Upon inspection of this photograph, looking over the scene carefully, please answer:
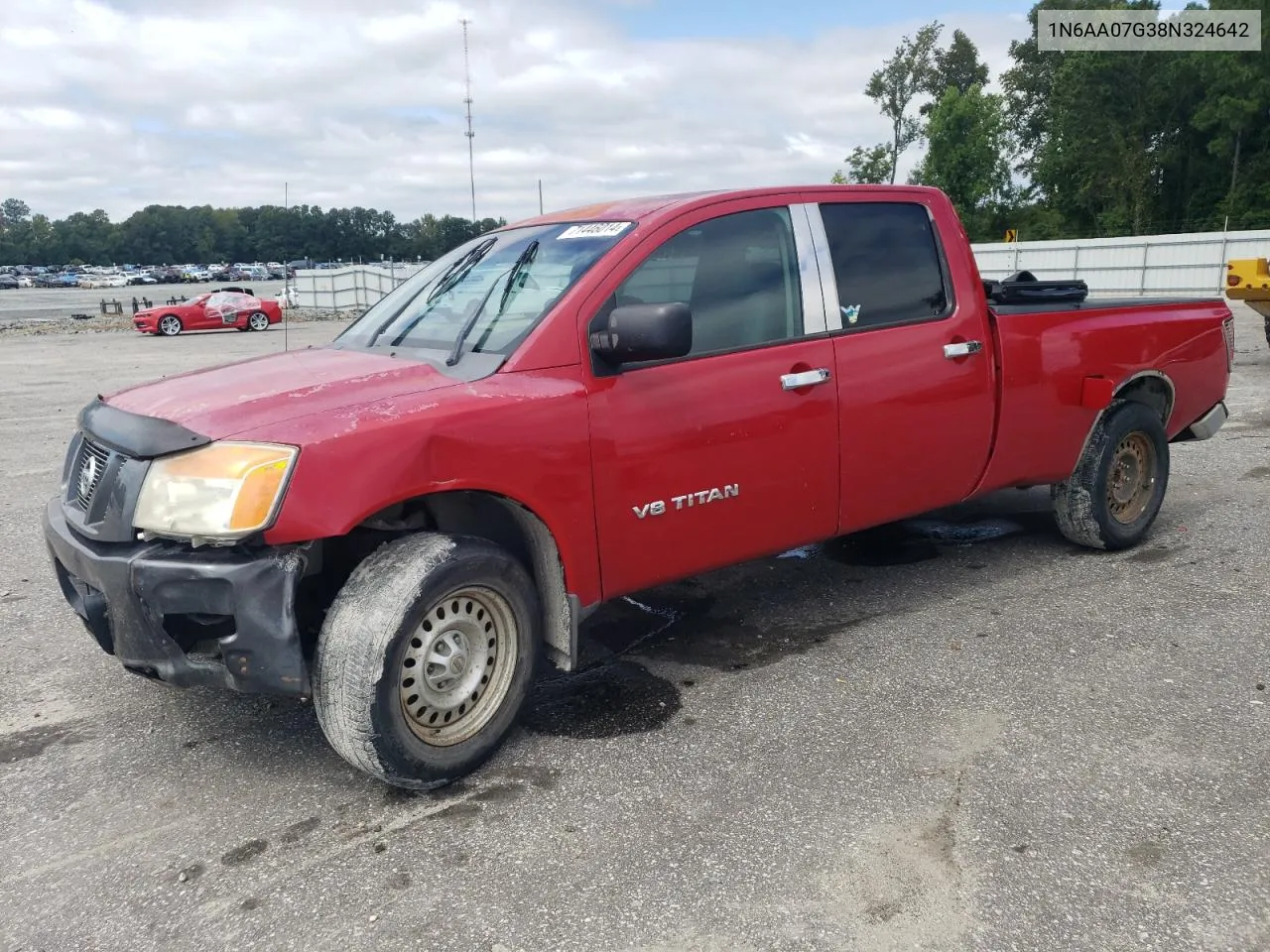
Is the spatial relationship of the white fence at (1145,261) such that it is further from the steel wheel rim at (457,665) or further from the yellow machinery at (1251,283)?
the steel wheel rim at (457,665)

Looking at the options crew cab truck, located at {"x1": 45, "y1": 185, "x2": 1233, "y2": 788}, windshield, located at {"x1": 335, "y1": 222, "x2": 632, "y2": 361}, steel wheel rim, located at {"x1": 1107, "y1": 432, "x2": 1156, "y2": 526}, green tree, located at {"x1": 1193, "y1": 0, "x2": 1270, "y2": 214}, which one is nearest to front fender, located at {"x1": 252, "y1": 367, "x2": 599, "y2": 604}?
crew cab truck, located at {"x1": 45, "y1": 185, "x2": 1233, "y2": 788}

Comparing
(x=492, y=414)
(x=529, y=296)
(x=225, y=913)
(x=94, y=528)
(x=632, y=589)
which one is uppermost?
(x=529, y=296)

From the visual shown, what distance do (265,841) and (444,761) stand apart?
55 cm

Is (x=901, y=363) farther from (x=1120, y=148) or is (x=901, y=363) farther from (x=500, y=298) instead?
(x=1120, y=148)

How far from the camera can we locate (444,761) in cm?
316

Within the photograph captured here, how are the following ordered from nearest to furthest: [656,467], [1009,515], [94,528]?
[94,528], [656,467], [1009,515]

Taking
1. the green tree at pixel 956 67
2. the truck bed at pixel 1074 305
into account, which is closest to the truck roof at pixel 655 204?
the truck bed at pixel 1074 305

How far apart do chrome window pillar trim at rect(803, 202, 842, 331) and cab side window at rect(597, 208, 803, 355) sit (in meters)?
0.13

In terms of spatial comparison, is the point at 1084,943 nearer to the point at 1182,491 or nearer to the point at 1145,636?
the point at 1145,636

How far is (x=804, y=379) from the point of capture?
3.92m

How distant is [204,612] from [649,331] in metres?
1.58

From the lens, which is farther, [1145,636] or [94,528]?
[1145,636]

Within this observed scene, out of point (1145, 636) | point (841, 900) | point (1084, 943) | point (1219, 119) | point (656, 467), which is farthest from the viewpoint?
point (1219, 119)

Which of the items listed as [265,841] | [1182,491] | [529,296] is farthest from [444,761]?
[1182,491]
